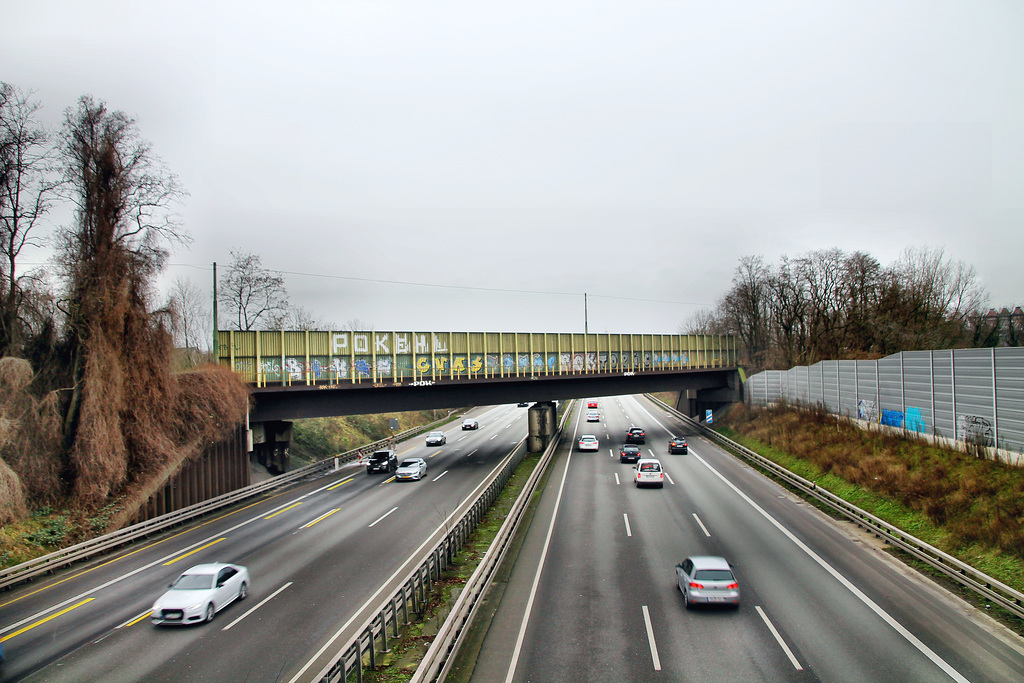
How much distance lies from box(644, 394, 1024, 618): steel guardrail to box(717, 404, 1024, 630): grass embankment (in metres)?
0.63

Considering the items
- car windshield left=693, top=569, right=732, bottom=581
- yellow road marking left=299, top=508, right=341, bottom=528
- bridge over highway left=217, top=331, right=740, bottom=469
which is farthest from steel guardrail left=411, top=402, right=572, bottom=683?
bridge over highway left=217, top=331, right=740, bottom=469

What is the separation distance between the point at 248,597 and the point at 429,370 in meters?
25.3

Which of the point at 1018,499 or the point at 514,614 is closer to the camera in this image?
the point at 514,614

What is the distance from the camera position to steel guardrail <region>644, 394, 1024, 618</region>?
15.2 metres

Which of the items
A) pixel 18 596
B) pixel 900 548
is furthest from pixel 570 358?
pixel 18 596

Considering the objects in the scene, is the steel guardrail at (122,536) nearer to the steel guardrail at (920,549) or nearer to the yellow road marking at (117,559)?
the yellow road marking at (117,559)

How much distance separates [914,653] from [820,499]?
16856mm

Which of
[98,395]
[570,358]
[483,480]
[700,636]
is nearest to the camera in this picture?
[700,636]

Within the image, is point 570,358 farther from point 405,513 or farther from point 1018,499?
point 1018,499

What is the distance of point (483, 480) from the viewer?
3653 centimetres

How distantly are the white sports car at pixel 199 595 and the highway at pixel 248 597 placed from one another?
33cm

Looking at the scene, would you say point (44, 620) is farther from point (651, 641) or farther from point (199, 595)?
point (651, 641)

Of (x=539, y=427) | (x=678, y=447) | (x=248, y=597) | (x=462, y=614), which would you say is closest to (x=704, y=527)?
(x=462, y=614)

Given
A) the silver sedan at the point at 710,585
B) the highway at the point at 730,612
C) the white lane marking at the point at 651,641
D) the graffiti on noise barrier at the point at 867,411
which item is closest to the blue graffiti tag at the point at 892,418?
the graffiti on noise barrier at the point at 867,411
